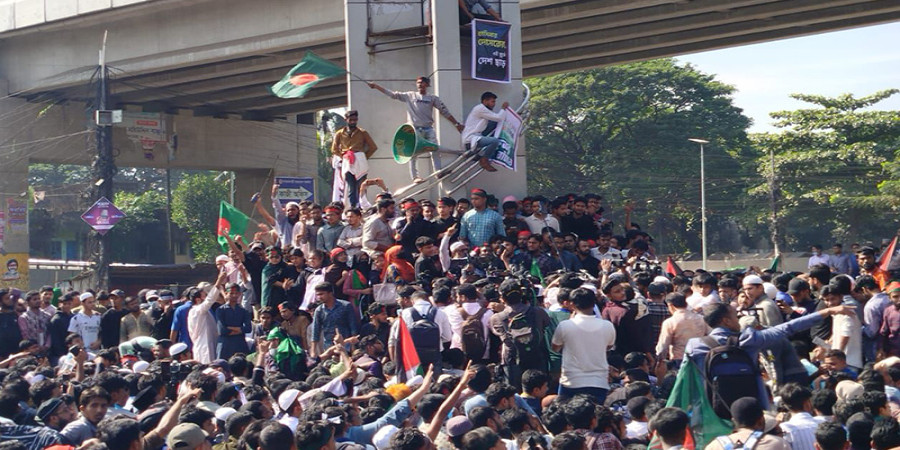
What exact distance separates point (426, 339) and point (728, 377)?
3109 millimetres

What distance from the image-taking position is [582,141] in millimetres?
48281

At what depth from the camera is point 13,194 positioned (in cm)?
3250

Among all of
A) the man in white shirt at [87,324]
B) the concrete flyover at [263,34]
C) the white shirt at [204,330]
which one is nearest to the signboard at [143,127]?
the concrete flyover at [263,34]

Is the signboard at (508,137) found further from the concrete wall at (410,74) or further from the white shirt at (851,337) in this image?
the white shirt at (851,337)

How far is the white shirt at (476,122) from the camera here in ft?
55.1

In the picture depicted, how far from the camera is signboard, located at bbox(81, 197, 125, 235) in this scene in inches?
1033

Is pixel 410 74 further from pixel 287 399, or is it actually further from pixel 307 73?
pixel 287 399

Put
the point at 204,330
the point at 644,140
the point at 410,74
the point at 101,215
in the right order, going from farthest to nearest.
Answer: the point at 644,140 → the point at 101,215 → the point at 410,74 → the point at 204,330

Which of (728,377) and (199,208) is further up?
(199,208)

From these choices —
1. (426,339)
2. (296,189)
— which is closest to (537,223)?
(426,339)

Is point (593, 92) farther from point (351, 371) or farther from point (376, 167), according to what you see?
point (351, 371)

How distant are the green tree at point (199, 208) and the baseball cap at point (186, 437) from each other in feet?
164

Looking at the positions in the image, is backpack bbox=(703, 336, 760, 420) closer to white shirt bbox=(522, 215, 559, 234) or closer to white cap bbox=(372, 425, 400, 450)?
white cap bbox=(372, 425, 400, 450)

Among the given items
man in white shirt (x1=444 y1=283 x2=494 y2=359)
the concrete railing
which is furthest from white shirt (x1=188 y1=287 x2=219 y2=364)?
the concrete railing
